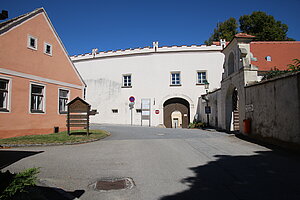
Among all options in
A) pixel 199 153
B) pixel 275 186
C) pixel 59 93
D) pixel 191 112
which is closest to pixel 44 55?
pixel 59 93

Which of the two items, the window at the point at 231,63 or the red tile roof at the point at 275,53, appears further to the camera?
the red tile roof at the point at 275,53

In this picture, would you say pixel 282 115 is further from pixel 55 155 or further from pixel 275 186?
pixel 55 155

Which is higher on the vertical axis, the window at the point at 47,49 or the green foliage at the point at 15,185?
the window at the point at 47,49

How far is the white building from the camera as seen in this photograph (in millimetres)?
29609

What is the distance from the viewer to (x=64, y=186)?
→ 5.21 m

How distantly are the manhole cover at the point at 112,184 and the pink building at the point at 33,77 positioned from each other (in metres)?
9.88

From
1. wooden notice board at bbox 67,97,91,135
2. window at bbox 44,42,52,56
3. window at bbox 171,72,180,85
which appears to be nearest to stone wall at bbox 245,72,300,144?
wooden notice board at bbox 67,97,91,135

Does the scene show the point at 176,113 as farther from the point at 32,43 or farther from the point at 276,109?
the point at 276,109

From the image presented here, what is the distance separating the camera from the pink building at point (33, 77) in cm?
1334

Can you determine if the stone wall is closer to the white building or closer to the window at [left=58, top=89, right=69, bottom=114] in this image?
the window at [left=58, top=89, right=69, bottom=114]

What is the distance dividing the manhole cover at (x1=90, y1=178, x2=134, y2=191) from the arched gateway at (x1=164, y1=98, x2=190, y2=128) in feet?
81.2

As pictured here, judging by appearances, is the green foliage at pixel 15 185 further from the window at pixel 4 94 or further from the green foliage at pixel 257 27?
the green foliage at pixel 257 27

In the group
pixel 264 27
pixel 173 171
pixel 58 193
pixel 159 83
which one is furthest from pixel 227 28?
pixel 58 193

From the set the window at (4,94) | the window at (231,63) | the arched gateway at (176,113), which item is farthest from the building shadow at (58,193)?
the arched gateway at (176,113)
